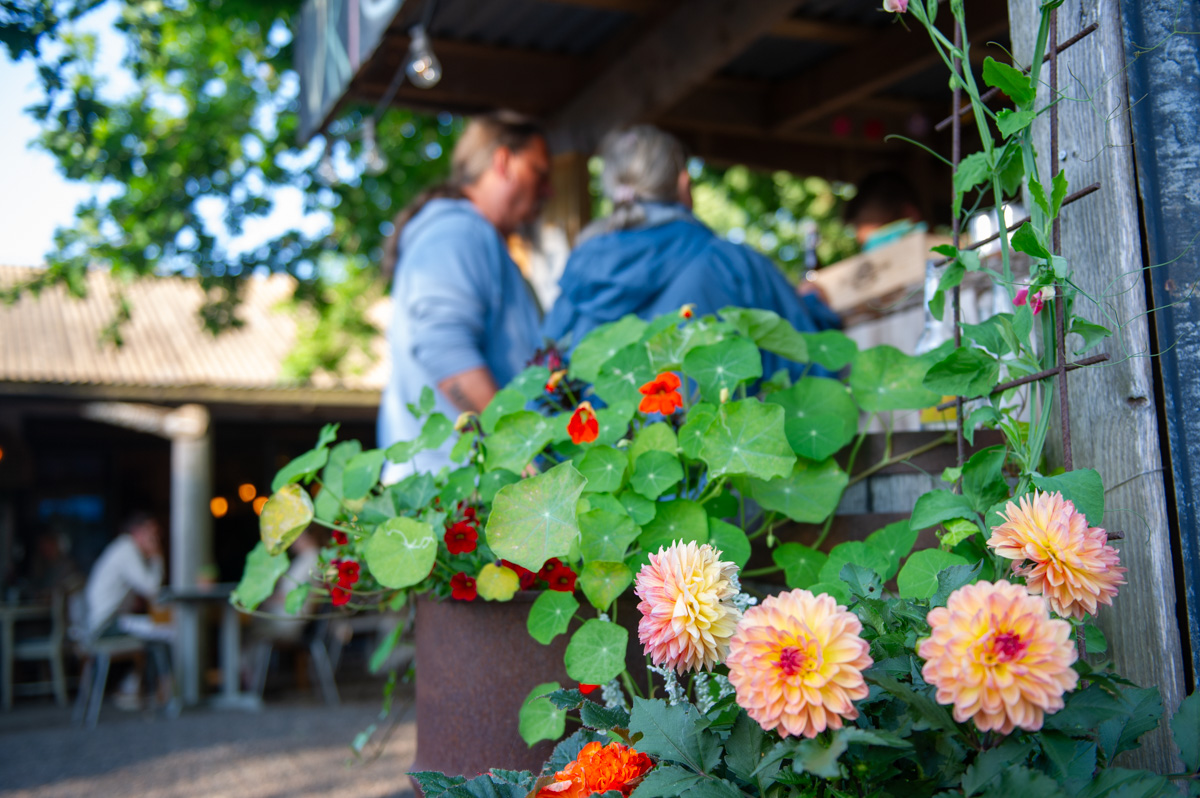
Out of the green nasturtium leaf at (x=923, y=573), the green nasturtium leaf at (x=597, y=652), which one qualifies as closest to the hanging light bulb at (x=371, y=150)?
the green nasturtium leaf at (x=597, y=652)

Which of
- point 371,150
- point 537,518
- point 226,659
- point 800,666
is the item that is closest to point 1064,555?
point 800,666

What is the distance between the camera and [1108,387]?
1.16 meters

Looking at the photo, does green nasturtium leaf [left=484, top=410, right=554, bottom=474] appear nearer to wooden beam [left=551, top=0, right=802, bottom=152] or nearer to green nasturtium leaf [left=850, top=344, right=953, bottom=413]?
green nasturtium leaf [left=850, top=344, right=953, bottom=413]

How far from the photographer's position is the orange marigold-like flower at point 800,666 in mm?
764

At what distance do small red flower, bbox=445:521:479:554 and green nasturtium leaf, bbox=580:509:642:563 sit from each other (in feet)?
0.60

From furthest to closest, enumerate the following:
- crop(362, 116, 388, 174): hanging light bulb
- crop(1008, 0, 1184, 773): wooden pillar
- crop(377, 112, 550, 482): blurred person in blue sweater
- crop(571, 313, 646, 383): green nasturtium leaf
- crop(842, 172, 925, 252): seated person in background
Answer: crop(362, 116, 388, 174): hanging light bulb, crop(842, 172, 925, 252): seated person in background, crop(377, 112, 550, 482): blurred person in blue sweater, crop(571, 313, 646, 383): green nasturtium leaf, crop(1008, 0, 1184, 773): wooden pillar

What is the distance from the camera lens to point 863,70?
11.8 feet

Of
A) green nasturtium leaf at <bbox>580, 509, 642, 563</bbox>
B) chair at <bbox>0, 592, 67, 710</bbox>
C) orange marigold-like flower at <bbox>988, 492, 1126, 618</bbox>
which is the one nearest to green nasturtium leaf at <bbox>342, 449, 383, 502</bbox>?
green nasturtium leaf at <bbox>580, 509, 642, 563</bbox>

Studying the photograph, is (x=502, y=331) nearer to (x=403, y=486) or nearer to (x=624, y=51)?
(x=403, y=486)

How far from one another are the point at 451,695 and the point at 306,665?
844cm

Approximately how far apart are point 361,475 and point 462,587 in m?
0.32

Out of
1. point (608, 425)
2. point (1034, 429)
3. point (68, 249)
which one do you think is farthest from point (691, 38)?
point (68, 249)

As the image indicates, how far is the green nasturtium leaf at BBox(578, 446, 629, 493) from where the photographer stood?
51.5 inches

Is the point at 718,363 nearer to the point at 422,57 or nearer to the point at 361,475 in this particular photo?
the point at 361,475
